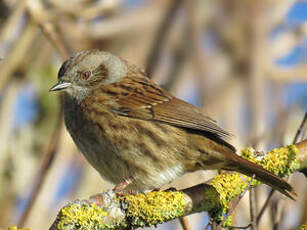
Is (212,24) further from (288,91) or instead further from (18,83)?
(18,83)

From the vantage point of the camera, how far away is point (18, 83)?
17.2 feet

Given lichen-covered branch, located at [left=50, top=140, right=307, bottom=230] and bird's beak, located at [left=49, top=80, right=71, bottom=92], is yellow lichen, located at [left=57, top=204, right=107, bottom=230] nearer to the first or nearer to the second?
lichen-covered branch, located at [left=50, top=140, right=307, bottom=230]

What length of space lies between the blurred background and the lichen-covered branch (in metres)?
0.72

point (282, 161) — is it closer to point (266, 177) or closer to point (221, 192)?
point (266, 177)

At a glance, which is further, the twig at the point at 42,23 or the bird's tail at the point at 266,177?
the twig at the point at 42,23

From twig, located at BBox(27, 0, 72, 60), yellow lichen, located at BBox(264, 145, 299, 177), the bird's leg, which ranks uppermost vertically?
twig, located at BBox(27, 0, 72, 60)

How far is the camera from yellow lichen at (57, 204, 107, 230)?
7.75 feet

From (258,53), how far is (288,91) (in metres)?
1.00

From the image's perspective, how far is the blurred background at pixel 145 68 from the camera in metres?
4.45

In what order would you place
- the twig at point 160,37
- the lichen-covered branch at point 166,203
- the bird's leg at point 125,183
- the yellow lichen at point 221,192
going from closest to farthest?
the lichen-covered branch at point 166,203
the yellow lichen at point 221,192
the bird's leg at point 125,183
the twig at point 160,37

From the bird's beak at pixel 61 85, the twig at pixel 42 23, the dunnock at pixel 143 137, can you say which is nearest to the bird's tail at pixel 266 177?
the dunnock at pixel 143 137

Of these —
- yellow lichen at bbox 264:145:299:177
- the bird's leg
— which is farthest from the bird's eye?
yellow lichen at bbox 264:145:299:177

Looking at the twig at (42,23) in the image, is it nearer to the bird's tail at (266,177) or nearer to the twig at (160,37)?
the twig at (160,37)

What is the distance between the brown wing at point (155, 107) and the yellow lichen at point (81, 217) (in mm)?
1217
